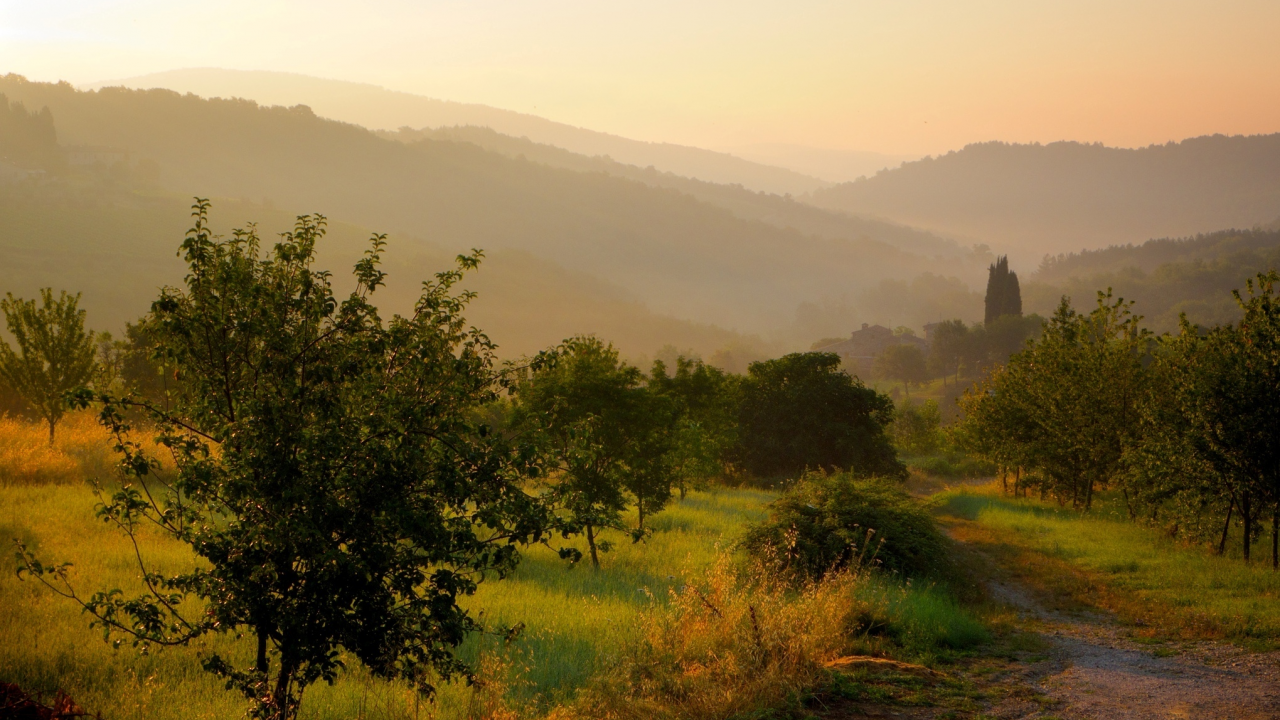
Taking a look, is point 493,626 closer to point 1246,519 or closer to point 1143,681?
point 1143,681

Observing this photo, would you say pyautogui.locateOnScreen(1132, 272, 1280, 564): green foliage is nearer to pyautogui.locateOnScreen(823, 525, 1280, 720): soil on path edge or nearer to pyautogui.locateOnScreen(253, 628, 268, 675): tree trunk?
pyautogui.locateOnScreen(823, 525, 1280, 720): soil on path edge

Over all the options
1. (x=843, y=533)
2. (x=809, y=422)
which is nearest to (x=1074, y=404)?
(x=843, y=533)

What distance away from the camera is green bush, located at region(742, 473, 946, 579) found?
16812mm

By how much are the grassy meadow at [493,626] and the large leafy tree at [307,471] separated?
1046 mm

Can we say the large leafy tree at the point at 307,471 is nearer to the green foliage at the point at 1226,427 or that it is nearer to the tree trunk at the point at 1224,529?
the green foliage at the point at 1226,427

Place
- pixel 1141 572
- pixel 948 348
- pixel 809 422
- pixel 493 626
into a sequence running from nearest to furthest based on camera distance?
pixel 493 626
pixel 1141 572
pixel 809 422
pixel 948 348

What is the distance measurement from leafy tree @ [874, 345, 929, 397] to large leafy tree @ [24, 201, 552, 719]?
14486cm

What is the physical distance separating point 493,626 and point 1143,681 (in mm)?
9040

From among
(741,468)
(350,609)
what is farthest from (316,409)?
(741,468)

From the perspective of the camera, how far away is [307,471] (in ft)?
18.2

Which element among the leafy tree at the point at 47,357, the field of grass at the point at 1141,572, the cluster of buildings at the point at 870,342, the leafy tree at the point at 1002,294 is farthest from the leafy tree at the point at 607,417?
the cluster of buildings at the point at 870,342

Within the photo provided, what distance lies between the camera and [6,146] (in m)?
193

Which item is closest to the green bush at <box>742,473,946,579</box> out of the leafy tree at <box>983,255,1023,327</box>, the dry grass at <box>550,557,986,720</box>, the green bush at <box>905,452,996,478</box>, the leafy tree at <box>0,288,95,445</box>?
the dry grass at <box>550,557,986,720</box>

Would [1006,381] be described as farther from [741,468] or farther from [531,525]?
[531,525]
